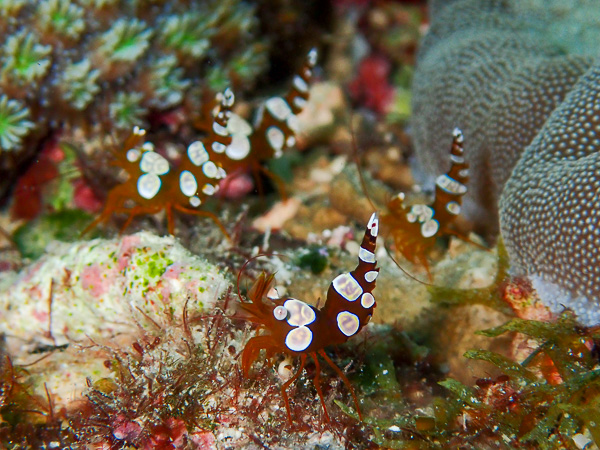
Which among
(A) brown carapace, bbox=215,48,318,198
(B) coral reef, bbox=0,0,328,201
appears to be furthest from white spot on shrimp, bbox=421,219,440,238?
(B) coral reef, bbox=0,0,328,201

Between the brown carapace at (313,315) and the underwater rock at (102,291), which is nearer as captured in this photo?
the brown carapace at (313,315)

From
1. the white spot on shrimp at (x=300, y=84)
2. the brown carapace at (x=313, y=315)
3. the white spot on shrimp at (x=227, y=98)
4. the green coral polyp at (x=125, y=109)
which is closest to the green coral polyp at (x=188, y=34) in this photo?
the green coral polyp at (x=125, y=109)

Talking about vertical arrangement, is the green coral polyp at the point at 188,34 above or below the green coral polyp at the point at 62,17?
below

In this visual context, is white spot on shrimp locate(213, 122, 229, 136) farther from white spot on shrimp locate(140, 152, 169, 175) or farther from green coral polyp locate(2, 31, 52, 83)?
green coral polyp locate(2, 31, 52, 83)

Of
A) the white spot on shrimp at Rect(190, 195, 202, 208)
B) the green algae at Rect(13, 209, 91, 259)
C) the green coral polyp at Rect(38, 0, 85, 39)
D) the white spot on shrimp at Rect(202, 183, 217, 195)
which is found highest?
the green coral polyp at Rect(38, 0, 85, 39)

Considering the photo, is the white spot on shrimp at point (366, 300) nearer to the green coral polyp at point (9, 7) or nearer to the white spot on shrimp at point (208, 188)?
the white spot on shrimp at point (208, 188)

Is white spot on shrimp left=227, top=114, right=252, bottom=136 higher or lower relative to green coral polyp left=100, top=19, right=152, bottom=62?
lower

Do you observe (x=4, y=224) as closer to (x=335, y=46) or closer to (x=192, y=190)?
(x=192, y=190)
